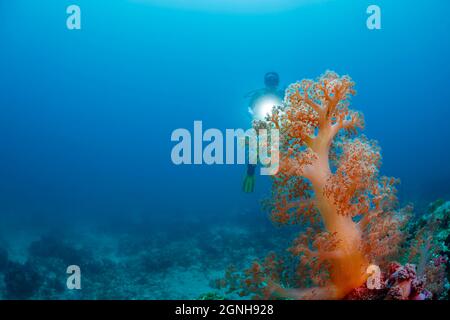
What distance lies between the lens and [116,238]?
18953mm

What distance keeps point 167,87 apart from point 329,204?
14220cm

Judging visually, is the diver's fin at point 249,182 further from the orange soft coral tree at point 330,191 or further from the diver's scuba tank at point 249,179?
the orange soft coral tree at point 330,191

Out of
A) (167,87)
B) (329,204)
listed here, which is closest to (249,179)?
(329,204)

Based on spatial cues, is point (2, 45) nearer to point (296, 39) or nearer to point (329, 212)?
point (296, 39)

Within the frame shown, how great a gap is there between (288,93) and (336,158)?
3.61 ft

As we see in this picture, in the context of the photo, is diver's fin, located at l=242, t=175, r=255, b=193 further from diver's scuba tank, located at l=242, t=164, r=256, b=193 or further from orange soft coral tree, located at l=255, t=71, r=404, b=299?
orange soft coral tree, located at l=255, t=71, r=404, b=299

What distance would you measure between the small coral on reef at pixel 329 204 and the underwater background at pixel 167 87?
17421mm

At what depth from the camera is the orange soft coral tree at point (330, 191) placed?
3.56 m

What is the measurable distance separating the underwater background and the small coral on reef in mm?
17421

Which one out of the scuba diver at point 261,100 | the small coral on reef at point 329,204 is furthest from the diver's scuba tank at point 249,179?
the small coral on reef at point 329,204

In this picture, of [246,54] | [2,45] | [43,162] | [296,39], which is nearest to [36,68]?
[2,45]

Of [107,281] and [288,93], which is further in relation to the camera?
[107,281]

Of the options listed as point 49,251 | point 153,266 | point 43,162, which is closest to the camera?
point 153,266

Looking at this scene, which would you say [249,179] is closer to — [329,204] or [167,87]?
[329,204]
